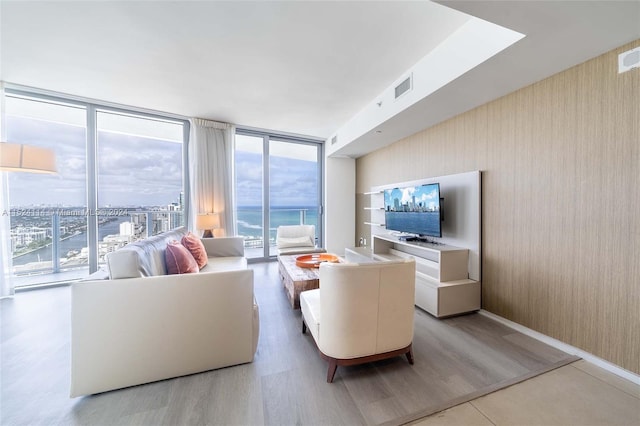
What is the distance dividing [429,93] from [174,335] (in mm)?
3099

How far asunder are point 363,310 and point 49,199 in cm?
483

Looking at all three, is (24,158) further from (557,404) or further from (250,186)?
(557,404)

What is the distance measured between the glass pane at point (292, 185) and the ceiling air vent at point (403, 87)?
297 centimetres

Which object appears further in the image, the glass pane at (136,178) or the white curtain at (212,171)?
the white curtain at (212,171)

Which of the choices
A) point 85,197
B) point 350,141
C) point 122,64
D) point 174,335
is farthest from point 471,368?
point 85,197

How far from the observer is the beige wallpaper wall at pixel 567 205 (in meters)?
1.59

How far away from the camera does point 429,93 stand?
230cm

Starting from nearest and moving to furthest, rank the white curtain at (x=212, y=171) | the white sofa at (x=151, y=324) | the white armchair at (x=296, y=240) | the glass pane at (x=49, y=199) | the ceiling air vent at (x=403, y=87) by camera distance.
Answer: the white sofa at (x=151, y=324) < the ceiling air vent at (x=403, y=87) < the glass pane at (x=49, y=199) < the white armchair at (x=296, y=240) < the white curtain at (x=212, y=171)

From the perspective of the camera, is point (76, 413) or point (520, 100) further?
point (520, 100)

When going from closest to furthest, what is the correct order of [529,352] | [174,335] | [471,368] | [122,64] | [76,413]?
[76,413] → [174,335] → [471,368] → [529,352] → [122,64]

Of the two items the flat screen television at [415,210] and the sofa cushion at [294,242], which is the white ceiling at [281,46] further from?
the sofa cushion at [294,242]

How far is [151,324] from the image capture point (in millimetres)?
1479

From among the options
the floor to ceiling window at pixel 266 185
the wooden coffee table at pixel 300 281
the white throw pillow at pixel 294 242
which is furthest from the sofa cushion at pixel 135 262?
the floor to ceiling window at pixel 266 185

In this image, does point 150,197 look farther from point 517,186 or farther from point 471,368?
point 517,186
